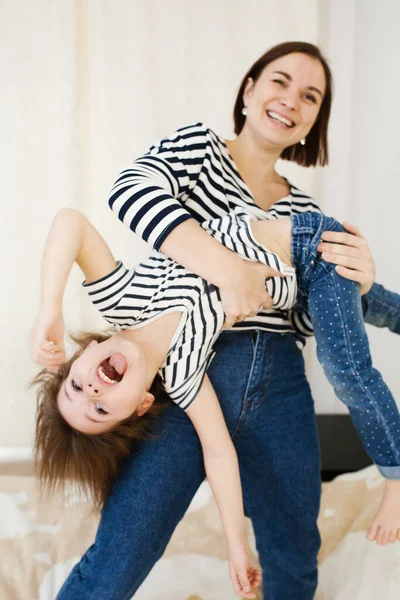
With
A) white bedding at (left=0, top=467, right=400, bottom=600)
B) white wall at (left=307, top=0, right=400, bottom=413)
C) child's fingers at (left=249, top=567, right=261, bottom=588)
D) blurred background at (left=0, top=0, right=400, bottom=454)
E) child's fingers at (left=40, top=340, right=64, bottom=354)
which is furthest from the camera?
white wall at (left=307, top=0, right=400, bottom=413)

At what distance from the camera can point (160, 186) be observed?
1218 mm

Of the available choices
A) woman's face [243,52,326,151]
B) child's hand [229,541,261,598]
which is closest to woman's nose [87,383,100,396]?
child's hand [229,541,261,598]

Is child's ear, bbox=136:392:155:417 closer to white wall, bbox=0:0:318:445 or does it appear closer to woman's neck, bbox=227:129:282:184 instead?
woman's neck, bbox=227:129:282:184

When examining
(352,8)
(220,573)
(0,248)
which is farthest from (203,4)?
(220,573)

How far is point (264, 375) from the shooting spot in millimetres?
1340

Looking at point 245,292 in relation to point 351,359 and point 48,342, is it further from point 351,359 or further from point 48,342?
point 48,342

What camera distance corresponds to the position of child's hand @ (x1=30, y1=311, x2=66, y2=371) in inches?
42.5

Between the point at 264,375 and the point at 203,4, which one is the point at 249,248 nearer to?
the point at 264,375

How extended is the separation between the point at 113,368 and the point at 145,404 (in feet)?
0.38

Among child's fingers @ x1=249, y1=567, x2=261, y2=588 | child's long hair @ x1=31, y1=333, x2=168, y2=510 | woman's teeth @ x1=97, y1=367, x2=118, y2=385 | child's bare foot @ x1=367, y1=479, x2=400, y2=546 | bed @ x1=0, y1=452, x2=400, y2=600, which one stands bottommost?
bed @ x1=0, y1=452, x2=400, y2=600

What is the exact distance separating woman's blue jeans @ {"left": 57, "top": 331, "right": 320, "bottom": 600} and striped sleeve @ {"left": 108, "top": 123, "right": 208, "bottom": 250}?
329mm

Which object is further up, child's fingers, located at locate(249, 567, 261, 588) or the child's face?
the child's face

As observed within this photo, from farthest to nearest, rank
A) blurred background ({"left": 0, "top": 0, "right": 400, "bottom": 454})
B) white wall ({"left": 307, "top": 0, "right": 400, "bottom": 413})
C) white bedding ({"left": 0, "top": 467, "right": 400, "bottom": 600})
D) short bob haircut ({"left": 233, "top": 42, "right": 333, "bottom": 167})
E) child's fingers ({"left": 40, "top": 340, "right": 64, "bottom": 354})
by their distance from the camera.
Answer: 1. white wall ({"left": 307, "top": 0, "right": 400, "bottom": 413})
2. blurred background ({"left": 0, "top": 0, "right": 400, "bottom": 454})
3. white bedding ({"left": 0, "top": 467, "right": 400, "bottom": 600})
4. short bob haircut ({"left": 233, "top": 42, "right": 333, "bottom": 167})
5. child's fingers ({"left": 40, "top": 340, "right": 64, "bottom": 354})

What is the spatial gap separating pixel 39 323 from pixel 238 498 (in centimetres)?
57
